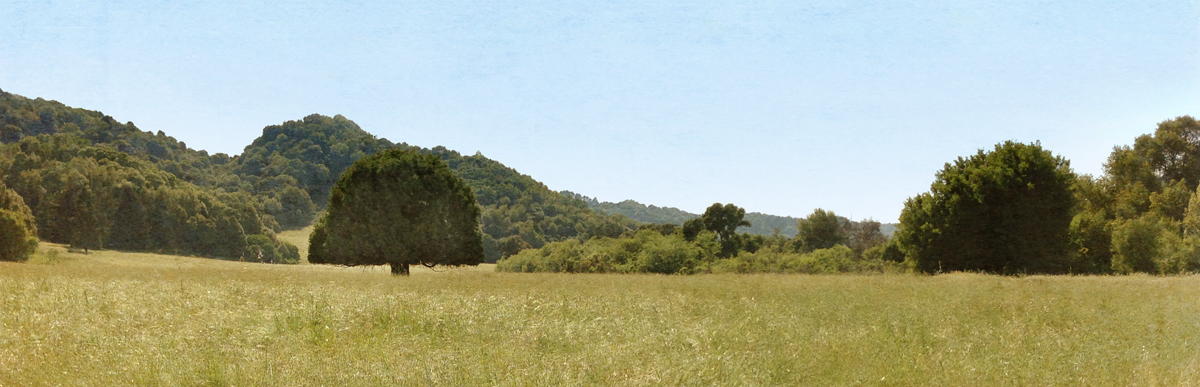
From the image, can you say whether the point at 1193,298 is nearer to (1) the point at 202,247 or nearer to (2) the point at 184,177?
(1) the point at 202,247

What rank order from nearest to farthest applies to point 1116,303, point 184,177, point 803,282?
point 1116,303 → point 803,282 → point 184,177

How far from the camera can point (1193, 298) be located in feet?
50.3

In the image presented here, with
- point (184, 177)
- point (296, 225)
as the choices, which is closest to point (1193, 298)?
point (296, 225)

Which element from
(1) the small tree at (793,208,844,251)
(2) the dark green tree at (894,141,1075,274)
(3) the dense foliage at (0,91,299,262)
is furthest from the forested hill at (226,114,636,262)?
(2) the dark green tree at (894,141,1075,274)

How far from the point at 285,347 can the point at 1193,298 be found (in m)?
18.1

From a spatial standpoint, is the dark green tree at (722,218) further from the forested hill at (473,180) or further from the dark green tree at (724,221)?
the forested hill at (473,180)

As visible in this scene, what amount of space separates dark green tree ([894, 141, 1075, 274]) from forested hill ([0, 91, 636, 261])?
38.0 meters

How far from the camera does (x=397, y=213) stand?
3378 centimetres

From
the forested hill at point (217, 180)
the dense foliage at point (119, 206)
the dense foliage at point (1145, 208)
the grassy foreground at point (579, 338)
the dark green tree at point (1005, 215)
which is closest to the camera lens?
the grassy foreground at point (579, 338)

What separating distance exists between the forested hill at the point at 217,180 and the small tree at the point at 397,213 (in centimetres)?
2298

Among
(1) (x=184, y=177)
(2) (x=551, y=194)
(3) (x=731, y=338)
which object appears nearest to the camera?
(3) (x=731, y=338)

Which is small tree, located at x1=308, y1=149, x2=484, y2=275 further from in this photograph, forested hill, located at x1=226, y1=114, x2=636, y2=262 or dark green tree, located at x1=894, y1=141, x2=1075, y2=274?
forested hill, located at x1=226, y1=114, x2=636, y2=262

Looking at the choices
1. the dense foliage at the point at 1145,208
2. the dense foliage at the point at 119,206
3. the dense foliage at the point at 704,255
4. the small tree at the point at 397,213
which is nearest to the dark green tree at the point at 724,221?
the dense foliage at the point at 704,255

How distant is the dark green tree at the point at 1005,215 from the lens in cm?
3184
